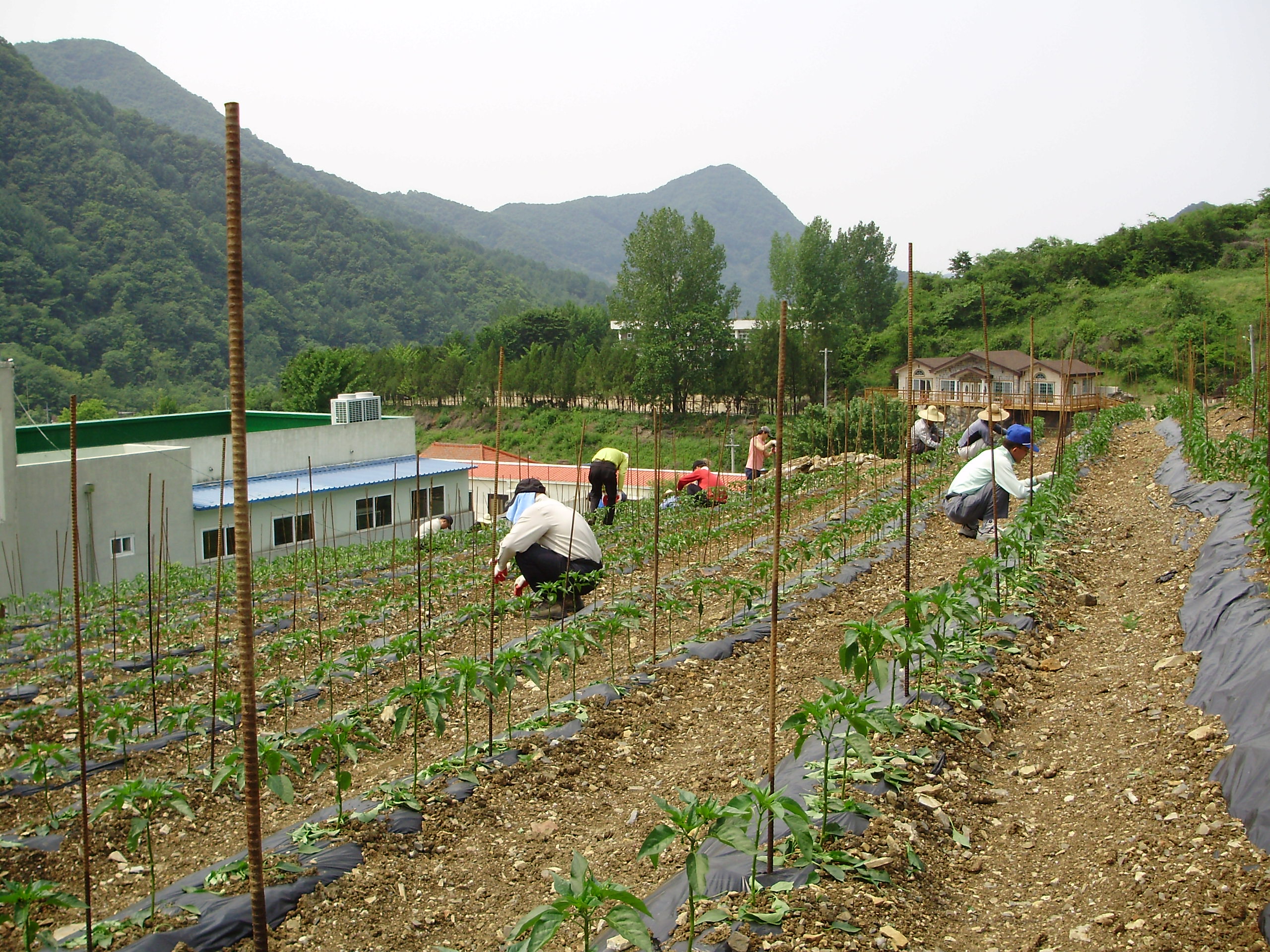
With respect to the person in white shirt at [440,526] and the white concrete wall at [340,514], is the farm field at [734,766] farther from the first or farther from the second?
the white concrete wall at [340,514]

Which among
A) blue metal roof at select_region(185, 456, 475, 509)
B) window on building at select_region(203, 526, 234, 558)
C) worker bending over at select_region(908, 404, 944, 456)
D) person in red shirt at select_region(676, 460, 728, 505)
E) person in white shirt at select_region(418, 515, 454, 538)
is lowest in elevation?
window on building at select_region(203, 526, 234, 558)

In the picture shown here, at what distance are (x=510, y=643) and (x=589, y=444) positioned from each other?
34.4 metres

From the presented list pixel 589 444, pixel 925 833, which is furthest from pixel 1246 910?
pixel 589 444

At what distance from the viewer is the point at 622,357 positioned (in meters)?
41.3

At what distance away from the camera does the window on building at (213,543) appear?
17188 millimetres

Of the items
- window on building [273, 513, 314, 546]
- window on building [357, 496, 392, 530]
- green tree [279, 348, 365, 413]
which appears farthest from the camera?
green tree [279, 348, 365, 413]

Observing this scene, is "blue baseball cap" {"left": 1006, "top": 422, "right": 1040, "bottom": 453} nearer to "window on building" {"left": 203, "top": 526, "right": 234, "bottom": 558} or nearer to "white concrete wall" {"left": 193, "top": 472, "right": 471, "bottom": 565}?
"white concrete wall" {"left": 193, "top": 472, "right": 471, "bottom": 565}

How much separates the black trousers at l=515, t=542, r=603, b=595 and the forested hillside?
43905 mm

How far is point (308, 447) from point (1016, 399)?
72.2ft

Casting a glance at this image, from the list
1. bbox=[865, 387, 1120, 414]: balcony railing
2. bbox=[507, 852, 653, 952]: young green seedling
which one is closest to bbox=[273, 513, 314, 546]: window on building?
bbox=[865, 387, 1120, 414]: balcony railing

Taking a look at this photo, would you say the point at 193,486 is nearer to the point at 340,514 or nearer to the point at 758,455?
the point at 340,514

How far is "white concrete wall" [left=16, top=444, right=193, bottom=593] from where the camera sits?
13.7 m

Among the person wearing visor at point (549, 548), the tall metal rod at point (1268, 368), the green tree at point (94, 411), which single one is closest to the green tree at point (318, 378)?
the green tree at point (94, 411)

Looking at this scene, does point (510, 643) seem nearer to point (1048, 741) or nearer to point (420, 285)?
point (1048, 741)
